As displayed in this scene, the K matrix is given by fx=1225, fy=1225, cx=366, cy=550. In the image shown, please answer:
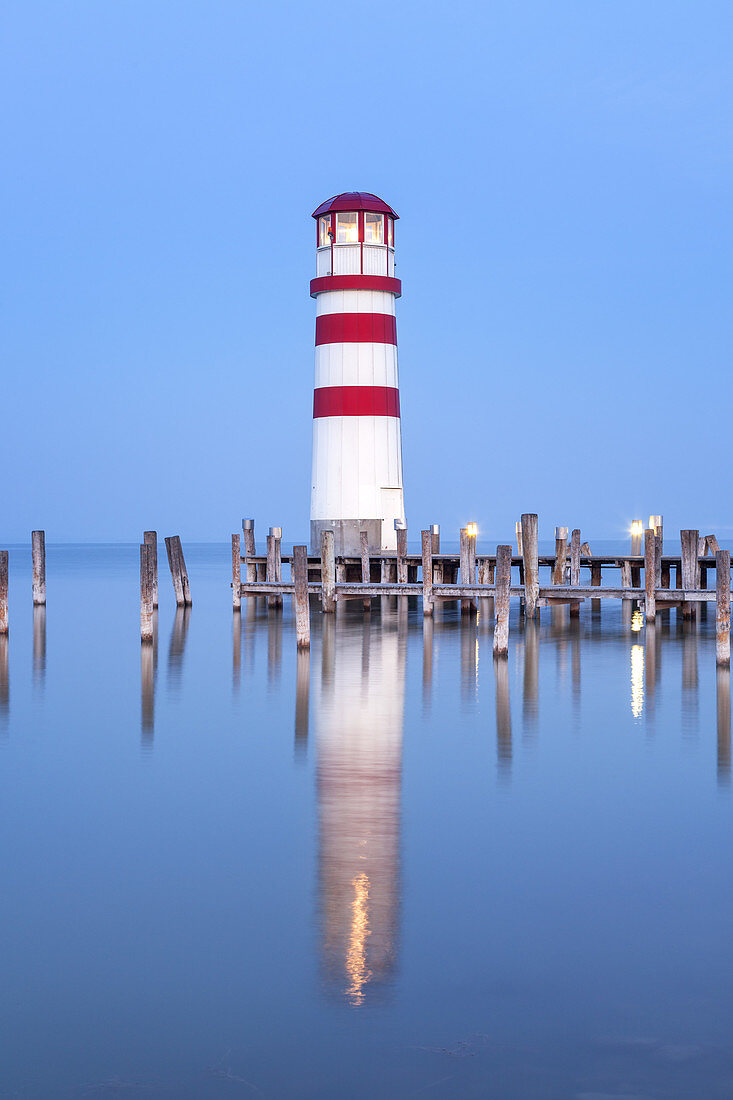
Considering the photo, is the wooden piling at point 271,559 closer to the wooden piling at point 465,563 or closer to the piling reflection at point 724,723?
the wooden piling at point 465,563

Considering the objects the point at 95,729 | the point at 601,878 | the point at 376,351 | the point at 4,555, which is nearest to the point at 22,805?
the point at 95,729

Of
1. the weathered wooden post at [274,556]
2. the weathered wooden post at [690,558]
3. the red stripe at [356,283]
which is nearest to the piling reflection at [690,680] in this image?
the weathered wooden post at [690,558]

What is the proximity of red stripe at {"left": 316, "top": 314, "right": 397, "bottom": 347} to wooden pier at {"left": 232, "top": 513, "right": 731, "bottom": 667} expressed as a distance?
4.05 meters

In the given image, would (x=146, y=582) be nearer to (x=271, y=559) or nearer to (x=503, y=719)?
(x=271, y=559)

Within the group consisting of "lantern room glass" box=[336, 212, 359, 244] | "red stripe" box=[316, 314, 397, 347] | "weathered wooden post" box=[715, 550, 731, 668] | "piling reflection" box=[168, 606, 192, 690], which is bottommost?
"piling reflection" box=[168, 606, 192, 690]

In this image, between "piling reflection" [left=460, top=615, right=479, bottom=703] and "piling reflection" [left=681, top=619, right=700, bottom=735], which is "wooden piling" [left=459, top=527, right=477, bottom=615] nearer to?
"piling reflection" [left=460, top=615, right=479, bottom=703]

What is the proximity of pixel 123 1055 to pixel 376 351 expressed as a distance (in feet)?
68.4

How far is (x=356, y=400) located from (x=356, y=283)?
2.38 metres

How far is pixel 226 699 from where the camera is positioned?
1522 centimetres

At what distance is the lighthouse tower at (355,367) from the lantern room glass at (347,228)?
21mm

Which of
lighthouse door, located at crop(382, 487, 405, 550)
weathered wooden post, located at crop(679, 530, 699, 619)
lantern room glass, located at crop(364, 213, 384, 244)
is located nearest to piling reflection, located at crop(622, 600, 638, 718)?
weathered wooden post, located at crop(679, 530, 699, 619)

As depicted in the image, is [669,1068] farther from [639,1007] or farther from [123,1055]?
[123,1055]

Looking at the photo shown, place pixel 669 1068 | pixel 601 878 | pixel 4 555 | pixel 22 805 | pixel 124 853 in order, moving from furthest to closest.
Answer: pixel 4 555
pixel 22 805
pixel 124 853
pixel 601 878
pixel 669 1068

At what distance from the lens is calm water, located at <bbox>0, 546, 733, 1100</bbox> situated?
205 inches
